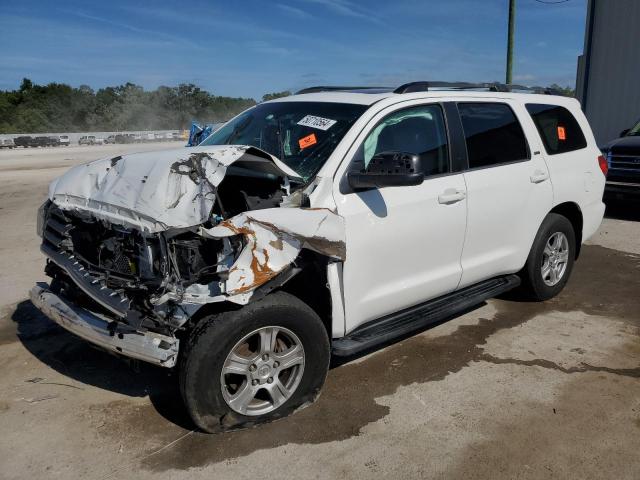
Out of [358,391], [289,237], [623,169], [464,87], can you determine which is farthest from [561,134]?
[623,169]

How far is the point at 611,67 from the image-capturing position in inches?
643

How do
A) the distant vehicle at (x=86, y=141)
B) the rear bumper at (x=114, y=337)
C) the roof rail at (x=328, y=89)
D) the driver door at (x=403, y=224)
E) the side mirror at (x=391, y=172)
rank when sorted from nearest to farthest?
the rear bumper at (x=114, y=337), the side mirror at (x=391, y=172), the driver door at (x=403, y=224), the roof rail at (x=328, y=89), the distant vehicle at (x=86, y=141)

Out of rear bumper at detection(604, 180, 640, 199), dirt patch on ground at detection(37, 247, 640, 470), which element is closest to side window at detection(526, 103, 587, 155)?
dirt patch on ground at detection(37, 247, 640, 470)

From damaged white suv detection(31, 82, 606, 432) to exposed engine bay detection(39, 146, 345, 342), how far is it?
1cm

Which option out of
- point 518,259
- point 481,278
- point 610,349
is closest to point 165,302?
point 481,278

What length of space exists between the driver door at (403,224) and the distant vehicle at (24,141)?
2348 inches

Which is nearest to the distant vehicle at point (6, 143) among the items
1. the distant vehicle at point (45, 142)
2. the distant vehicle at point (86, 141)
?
the distant vehicle at point (45, 142)

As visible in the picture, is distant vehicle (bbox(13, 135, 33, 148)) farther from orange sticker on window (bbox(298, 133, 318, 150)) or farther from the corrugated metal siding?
orange sticker on window (bbox(298, 133, 318, 150))

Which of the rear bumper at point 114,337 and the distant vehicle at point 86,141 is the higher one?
the rear bumper at point 114,337

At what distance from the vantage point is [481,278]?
443 cm

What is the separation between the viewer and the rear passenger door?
4.19 m

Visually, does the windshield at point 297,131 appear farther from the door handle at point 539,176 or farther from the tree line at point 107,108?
the tree line at point 107,108

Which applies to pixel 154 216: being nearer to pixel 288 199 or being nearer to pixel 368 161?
pixel 288 199

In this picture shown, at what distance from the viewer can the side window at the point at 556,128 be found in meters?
4.88
